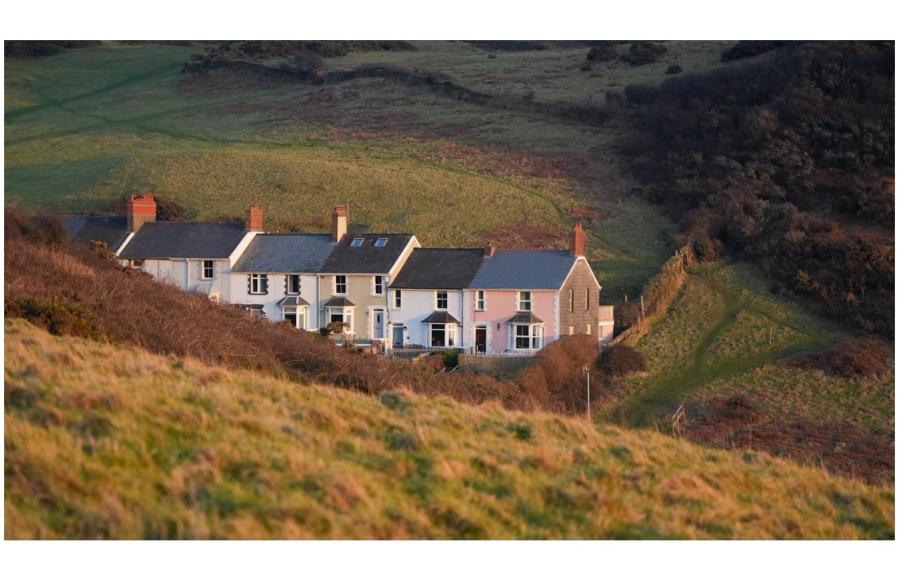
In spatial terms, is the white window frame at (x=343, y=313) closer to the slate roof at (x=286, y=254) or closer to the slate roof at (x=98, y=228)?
the slate roof at (x=286, y=254)

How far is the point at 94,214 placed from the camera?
6519cm

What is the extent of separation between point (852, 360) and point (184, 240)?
30103mm

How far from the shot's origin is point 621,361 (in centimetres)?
4609

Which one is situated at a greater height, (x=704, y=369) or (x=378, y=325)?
(x=378, y=325)

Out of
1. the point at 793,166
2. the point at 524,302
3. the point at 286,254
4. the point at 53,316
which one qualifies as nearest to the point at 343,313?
the point at 286,254

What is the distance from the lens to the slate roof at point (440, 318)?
52.3 meters

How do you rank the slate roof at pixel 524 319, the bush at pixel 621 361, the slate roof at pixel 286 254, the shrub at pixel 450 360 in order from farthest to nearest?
the slate roof at pixel 286 254 < the slate roof at pixel 524 319 < the shrub at pixel 450 360 < the bush at pixel 621 361

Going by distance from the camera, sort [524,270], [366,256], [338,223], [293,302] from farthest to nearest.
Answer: [338,223]
[366,256]
[293,302]
[524,270]

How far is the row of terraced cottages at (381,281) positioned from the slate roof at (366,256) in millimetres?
55

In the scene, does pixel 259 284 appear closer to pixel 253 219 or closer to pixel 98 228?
pixel 253 219

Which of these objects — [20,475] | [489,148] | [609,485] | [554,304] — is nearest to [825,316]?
[554,304]

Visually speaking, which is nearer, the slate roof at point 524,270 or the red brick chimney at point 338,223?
the slate roof at point 524,270

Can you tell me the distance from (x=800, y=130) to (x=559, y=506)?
62.3 metres

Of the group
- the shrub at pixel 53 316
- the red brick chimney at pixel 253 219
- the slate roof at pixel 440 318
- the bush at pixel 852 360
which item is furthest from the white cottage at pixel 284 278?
the shrub at pixel 53 316
